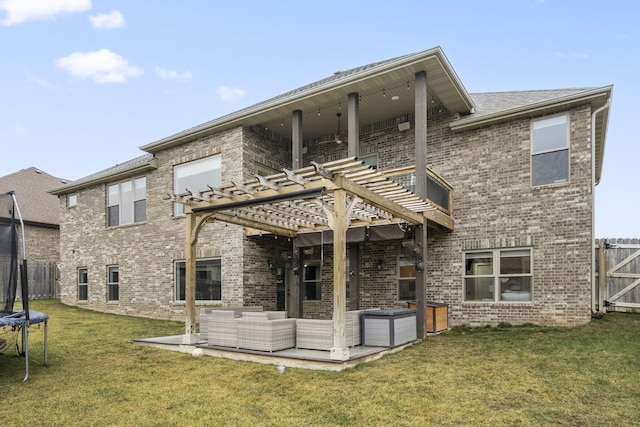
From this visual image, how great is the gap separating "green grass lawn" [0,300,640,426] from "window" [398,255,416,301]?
297cm

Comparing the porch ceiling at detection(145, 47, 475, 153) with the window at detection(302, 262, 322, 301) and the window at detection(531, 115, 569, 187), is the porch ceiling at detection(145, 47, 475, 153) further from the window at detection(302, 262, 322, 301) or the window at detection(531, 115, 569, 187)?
the window at detection(302, 262, 322, 301)

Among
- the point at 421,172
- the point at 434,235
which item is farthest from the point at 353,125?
the point at 434,235

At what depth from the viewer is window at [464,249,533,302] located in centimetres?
1016

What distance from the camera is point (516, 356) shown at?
705cm

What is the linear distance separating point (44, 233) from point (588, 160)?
21860mm

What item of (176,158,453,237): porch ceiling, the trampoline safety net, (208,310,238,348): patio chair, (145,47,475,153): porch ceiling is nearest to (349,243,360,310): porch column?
(176,158,453,237): porch ceiling

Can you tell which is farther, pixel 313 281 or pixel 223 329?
pixel 313 281

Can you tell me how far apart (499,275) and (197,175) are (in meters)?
8.88

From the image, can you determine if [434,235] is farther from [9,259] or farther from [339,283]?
[9,259]

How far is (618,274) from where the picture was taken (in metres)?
11.1

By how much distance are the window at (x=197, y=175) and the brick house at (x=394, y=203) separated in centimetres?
5

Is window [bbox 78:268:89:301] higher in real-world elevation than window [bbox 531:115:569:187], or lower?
lower

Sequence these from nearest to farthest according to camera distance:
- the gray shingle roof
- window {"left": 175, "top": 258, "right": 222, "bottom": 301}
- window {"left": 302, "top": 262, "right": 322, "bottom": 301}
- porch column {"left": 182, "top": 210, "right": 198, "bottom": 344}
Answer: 1. porch column {"left": 182, "top": 210, "right": 198, "bottom": 344}
2. the gray shingle roof
3. window {"left": 175, "top": 258, "right": 222, "bottom": 301}
4. window {"left": 302, "top": 262, "right": 322, "bottom": 301}

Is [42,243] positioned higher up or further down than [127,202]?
further down
